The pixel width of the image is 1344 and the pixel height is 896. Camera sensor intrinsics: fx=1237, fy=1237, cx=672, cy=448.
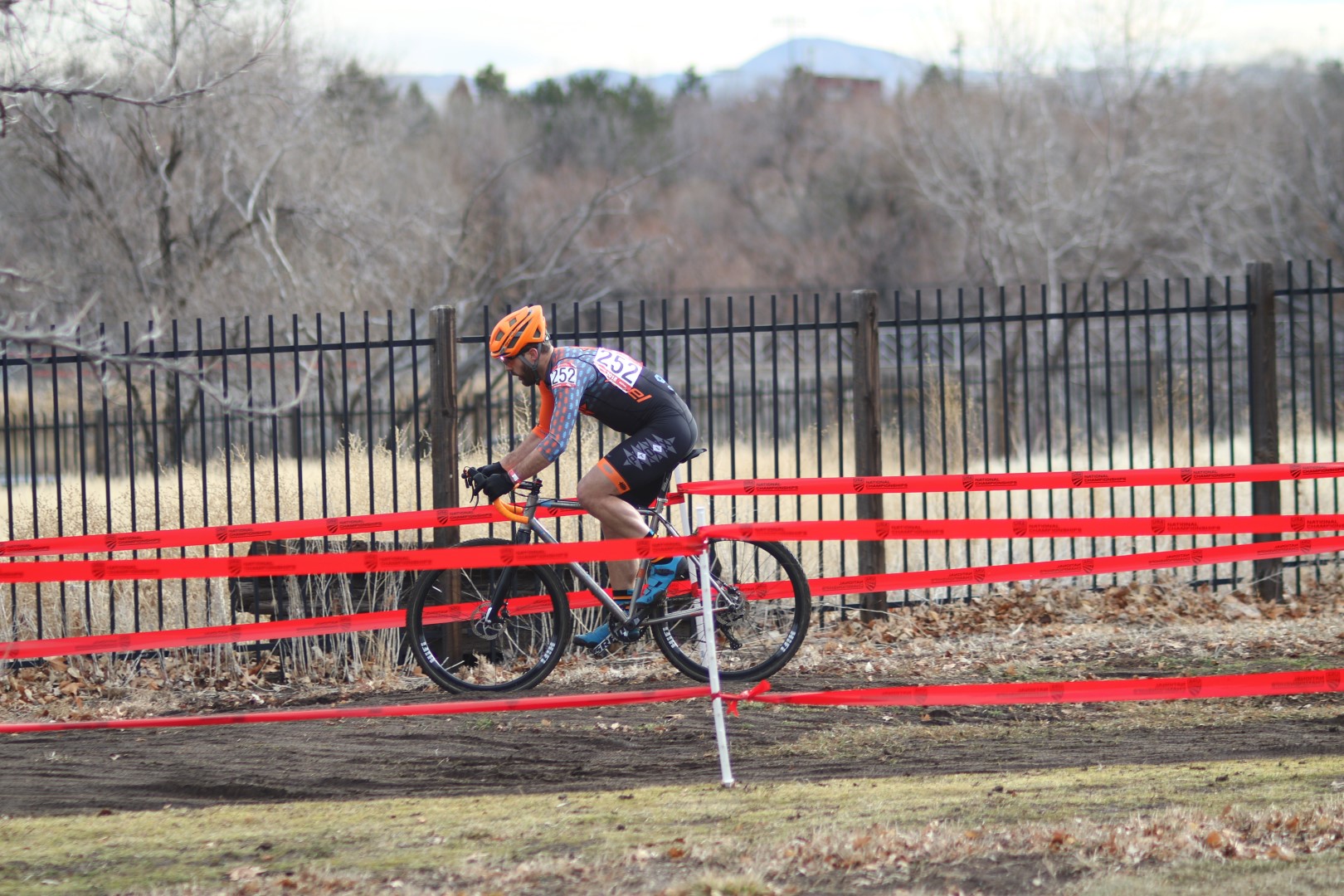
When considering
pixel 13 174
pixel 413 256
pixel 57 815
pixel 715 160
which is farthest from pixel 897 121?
pixel 57 815

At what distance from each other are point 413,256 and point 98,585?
15.1 metres

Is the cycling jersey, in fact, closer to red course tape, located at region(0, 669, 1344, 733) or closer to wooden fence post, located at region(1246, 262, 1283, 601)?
red course tape, located at region(0, 669, 1344, 733)

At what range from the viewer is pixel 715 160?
61.7m

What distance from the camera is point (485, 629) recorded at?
6.71 meters

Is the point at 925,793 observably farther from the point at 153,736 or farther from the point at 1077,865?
the point at 153,736

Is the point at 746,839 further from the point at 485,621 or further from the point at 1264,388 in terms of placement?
the point at 1264,388

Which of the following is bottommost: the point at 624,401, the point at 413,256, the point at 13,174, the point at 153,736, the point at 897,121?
the point at 153,736

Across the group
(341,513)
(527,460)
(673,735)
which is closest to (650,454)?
(527,460)

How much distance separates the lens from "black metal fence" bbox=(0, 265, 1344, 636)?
805cm

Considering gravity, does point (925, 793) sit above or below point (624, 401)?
below

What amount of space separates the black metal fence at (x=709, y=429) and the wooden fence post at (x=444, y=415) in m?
0.16

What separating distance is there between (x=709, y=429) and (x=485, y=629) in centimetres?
173

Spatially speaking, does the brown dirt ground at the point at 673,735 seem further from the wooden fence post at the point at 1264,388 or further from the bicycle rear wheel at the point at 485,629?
the wooden fence post at the point at 1264,388

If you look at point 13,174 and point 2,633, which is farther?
point 13,174
